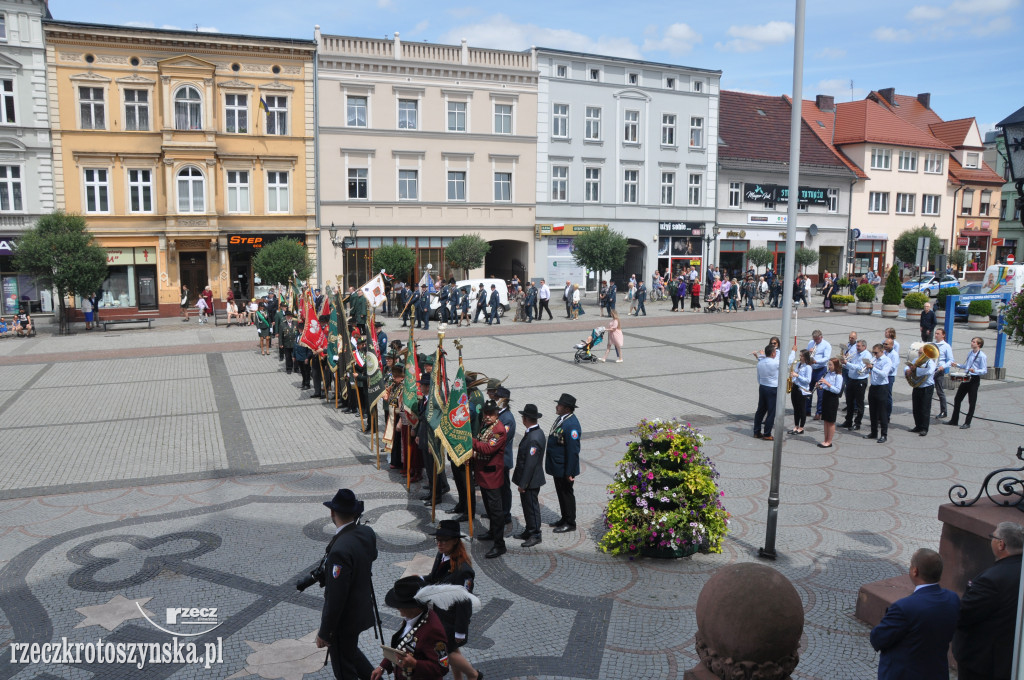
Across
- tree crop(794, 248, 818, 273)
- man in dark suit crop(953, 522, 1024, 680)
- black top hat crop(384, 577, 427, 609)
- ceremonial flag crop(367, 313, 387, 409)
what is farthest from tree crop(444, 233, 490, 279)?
man in dark suit crop(953, 522, 1024, 680)

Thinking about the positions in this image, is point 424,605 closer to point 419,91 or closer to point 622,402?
point 622,402

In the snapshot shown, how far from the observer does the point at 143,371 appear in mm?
20109

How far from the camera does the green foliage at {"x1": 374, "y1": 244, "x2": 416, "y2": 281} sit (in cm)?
3341

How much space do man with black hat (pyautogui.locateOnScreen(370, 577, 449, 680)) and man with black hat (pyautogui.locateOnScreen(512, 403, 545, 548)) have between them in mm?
3804

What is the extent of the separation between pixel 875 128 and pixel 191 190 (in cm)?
4328

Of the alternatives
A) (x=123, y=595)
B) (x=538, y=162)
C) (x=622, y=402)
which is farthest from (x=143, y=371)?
(x=538, y=162)

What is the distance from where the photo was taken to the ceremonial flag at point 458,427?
8755mm

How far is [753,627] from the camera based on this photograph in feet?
9.10

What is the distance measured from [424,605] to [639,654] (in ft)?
7.91

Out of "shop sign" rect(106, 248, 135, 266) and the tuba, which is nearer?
the tuba

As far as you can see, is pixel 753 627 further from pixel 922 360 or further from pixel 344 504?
pixel 922 360

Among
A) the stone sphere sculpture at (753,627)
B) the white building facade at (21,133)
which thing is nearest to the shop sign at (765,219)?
the white building facade at (21,133)

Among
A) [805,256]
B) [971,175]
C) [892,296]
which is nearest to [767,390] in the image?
[892,296]

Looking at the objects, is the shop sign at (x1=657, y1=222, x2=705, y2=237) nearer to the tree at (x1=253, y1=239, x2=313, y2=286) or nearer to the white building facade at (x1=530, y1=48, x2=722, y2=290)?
the white building facade at (x1=530, y1=48, x2=722, y2=290)
